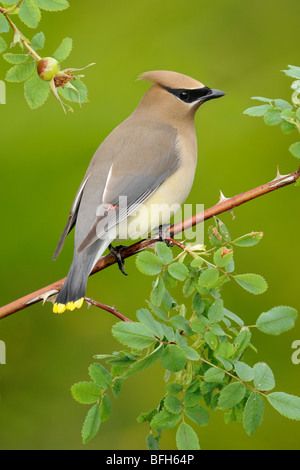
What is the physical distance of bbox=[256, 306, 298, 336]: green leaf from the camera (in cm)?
193

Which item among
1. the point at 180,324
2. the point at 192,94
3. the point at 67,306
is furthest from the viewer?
the point at 192,94

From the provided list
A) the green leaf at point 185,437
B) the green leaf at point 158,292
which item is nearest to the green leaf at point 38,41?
the green leaf at point 158,292

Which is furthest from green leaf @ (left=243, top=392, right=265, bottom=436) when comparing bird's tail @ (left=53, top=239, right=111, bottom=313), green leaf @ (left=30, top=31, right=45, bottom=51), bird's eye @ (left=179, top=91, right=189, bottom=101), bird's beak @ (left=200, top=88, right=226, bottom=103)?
bird's eye @ (left=179, top=91, right=189, bottom=101)

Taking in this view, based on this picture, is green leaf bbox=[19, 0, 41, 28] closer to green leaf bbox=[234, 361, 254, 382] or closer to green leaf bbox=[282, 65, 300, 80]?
green leaf bbox=[282, 65, 300, 80]

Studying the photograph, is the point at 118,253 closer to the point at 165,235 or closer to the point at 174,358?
the point at 165,235

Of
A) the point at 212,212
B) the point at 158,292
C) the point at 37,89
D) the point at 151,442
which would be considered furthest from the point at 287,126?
the point at 151,442

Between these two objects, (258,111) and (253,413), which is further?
(258,111)

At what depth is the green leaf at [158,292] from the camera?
6.53 feet

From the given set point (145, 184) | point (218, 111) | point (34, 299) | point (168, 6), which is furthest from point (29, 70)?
point (168, 6)

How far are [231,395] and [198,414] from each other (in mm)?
102

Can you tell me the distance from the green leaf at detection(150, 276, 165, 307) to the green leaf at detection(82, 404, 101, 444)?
27 centimetres

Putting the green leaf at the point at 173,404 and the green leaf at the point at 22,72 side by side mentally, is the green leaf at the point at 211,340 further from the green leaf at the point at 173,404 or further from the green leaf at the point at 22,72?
the green leaf at the point at 22,72

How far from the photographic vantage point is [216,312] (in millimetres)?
1933

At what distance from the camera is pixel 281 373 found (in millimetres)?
3557
